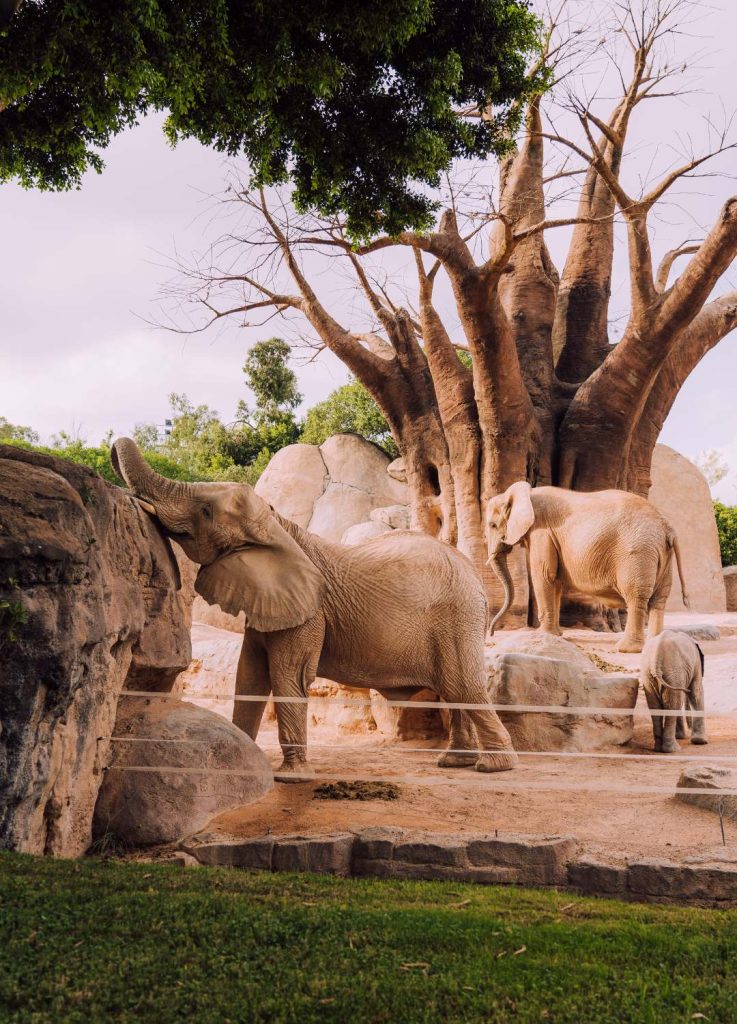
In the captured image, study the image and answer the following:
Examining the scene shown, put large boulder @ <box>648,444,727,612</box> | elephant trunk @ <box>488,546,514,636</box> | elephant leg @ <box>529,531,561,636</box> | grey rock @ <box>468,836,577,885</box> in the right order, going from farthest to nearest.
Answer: large boulder @ <box>648,444,727,612</box>, elephant trunk @ <box>488,546,514,636</box>, elephant leg @ <box>529,531,561,636</box>, grey rock @ <box>468,836,577,885</box>

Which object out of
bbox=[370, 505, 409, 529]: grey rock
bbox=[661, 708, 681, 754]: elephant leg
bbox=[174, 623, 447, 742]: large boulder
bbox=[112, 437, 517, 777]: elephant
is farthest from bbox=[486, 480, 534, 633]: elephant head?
bbox=[370, 505, 409, 529]: grey rock

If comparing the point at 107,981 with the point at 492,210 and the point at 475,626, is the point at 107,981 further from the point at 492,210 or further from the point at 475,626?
the point at 492,210

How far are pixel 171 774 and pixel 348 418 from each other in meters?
22.8

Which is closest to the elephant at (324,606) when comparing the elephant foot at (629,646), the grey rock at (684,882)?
the grey rock at (684,882)

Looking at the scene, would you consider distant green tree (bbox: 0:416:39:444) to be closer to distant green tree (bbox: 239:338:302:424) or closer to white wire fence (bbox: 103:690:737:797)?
distant green tree (bbox: 239:338:302:424)

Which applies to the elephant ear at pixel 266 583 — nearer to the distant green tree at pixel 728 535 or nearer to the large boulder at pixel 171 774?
the large boulder at pixel 171 774

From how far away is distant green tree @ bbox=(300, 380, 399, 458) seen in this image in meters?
26.6

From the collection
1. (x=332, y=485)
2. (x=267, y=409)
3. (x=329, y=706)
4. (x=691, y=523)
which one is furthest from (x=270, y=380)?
(x=329, y=706)

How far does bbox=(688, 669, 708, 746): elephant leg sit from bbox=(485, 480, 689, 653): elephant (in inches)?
124

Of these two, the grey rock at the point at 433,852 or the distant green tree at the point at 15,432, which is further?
the distant green tree at the point at 15,432

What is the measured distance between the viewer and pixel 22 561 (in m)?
3.89

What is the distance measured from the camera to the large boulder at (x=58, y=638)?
3.82 metres

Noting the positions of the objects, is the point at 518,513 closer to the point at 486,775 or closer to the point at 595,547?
the point at 595,547

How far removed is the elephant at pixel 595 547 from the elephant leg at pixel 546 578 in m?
0.01
